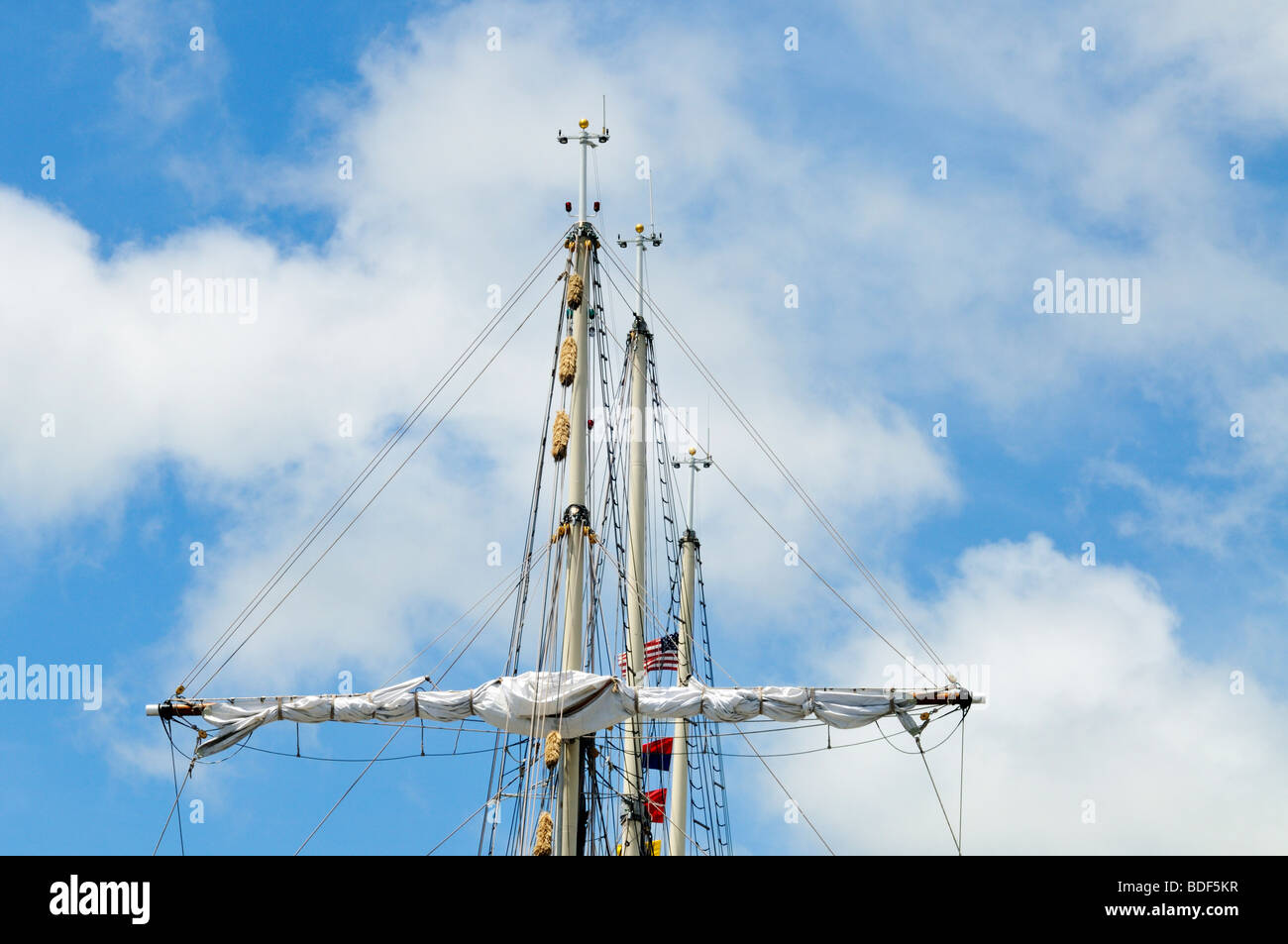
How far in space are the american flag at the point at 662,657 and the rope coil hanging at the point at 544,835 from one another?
15601mm

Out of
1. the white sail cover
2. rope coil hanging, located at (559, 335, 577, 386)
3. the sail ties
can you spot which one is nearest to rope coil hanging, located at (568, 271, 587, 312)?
rope coil hanging, located at (559, 335, 577, 386)

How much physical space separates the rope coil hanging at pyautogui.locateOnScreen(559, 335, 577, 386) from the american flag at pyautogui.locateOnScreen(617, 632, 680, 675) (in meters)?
11.9

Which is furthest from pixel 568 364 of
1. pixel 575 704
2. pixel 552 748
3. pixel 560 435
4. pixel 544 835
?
pixel 544 835

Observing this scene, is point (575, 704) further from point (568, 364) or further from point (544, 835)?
point (568, 364)

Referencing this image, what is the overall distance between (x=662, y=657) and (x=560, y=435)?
12.7m

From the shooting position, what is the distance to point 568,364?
46281mm

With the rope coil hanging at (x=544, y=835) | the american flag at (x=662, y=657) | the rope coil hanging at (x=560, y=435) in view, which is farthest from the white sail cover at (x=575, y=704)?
the american flag at (x=662, y=657)
